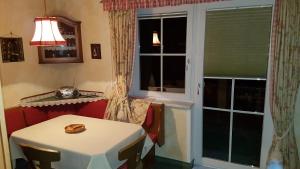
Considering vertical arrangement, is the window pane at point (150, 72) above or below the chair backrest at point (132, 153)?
above

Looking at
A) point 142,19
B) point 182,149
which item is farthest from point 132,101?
point 142,19

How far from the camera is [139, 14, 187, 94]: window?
2.87m

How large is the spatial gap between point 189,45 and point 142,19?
2.41 ft

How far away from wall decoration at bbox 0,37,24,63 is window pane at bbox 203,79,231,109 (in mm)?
2414

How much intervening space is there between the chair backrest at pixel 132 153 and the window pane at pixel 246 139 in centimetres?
132

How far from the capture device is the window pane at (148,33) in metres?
2.98

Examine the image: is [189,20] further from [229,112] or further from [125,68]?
[229,112]

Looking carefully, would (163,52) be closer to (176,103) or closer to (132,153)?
(176,103)

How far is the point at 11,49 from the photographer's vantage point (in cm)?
294

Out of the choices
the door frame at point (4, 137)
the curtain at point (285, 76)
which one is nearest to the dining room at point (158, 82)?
the curtain at point (285, 76)

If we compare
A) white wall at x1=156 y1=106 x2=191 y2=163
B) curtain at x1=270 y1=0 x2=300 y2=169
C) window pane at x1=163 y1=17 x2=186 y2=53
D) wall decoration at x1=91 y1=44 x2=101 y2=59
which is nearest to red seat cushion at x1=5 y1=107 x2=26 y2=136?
wall decoration at x1=91 y1=44 x2=101 y2=59

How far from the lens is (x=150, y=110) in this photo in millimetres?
2834

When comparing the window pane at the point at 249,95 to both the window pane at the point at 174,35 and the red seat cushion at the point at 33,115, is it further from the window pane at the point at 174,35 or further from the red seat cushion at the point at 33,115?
the red seat cushion at the point at 33,115

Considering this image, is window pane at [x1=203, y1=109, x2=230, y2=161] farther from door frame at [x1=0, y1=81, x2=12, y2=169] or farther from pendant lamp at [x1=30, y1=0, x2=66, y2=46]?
door frame at [x1=0, y1=81, x2=12, y2=169]
